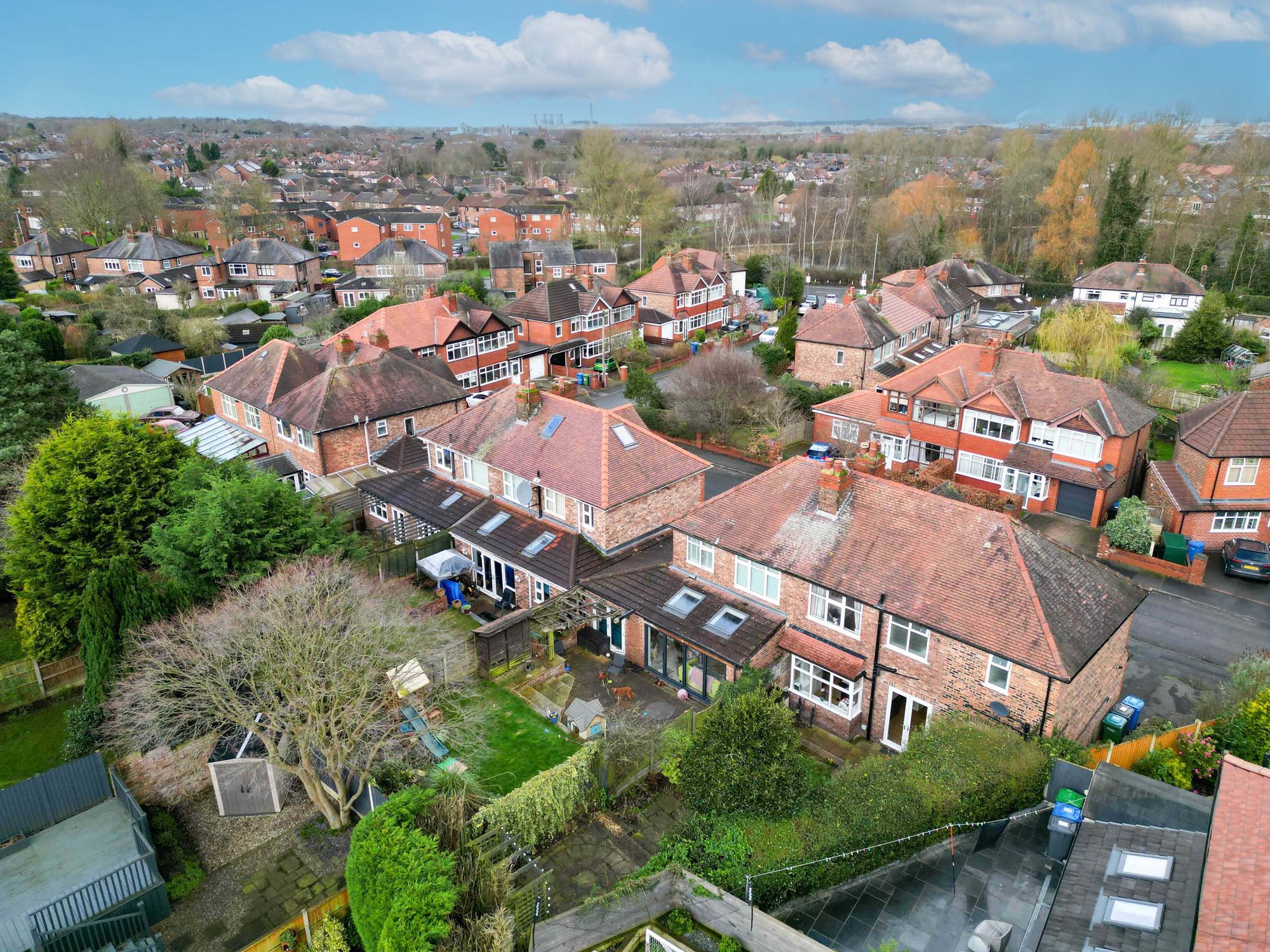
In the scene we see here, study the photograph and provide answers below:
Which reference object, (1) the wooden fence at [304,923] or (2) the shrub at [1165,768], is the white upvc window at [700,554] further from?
(1) the wooden fence at [304,923]

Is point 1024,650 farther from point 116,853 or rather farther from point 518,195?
point 518,195

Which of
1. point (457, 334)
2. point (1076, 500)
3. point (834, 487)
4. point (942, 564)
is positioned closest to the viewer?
point (942, 564)

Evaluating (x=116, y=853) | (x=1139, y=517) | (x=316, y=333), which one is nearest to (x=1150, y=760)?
(x=1139, y=517)

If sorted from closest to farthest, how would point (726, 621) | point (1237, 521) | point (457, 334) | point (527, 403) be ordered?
point (726, 621), point (527, 403), point (1237, 521), point (457, 334)

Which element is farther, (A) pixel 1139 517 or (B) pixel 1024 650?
(A) pixel 1139 517

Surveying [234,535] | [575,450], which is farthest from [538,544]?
[234,535]

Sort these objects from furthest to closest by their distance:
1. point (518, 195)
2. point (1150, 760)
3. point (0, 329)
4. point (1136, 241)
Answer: point (518, 195)
point (1136, 241)
point (0, 329)
point (1150, 760)

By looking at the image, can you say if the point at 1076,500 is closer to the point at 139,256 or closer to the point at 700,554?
the point at 700,554

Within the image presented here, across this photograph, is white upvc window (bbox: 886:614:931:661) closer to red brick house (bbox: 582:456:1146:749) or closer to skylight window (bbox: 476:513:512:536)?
red brick house (bbox: 582:456:1146:749)

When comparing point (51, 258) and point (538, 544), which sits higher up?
point (51, 258)
